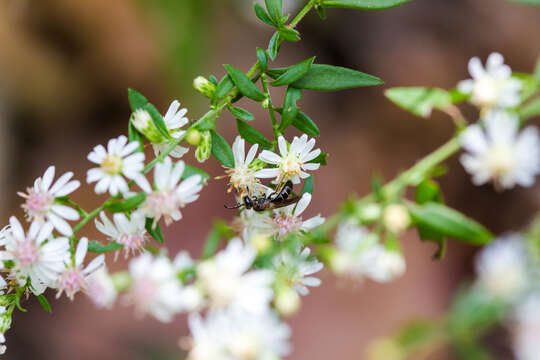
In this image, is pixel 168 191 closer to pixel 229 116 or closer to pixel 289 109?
pixel 289 109

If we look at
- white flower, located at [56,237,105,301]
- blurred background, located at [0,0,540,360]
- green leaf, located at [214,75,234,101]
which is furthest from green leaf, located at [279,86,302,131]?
blurred background, located at [0,0,540,360]

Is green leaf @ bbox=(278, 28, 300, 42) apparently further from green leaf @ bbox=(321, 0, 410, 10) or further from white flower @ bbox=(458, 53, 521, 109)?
white flower @ bbox=(458, 53, 521, 109)

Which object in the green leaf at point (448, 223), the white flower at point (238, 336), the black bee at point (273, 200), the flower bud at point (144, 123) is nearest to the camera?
the white flower at point (238, 336)

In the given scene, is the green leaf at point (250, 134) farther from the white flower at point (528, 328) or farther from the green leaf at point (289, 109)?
the white flower at point (528, 328)

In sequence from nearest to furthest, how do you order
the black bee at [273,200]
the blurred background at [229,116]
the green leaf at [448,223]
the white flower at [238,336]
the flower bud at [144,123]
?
the white flower at [238,336], the green leaf at [448,223], the flower bud at [144,123], the black bee at [273,200], the blurred background at [229,116]

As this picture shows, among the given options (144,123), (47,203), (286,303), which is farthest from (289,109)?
(47,203)

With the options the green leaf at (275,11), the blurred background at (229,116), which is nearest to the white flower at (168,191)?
the green leaf at (275,11)
